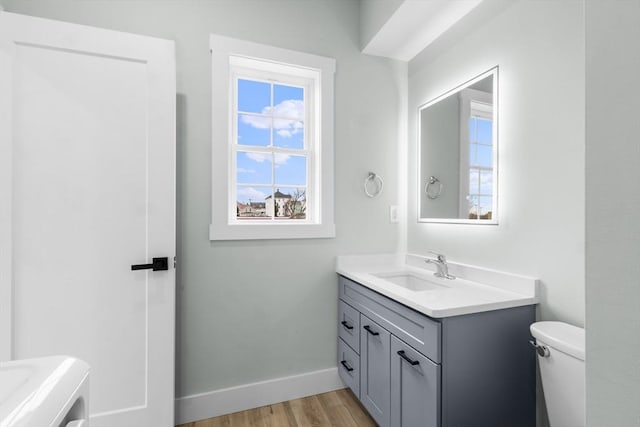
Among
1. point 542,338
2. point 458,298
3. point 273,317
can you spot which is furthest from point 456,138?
point 273,317

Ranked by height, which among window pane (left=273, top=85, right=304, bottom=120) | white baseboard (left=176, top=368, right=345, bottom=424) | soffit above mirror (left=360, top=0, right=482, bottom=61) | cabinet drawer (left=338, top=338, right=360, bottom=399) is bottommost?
white baseboard (left=176, top=368, right=345, bottom=424)

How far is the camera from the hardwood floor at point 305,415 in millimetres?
1750

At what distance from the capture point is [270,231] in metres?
1.97

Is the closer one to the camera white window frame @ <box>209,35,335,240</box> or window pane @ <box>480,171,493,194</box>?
window pane @ <box>480,171,493,194</box>

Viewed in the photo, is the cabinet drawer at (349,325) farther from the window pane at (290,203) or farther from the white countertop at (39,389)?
the white countertop at (39,389)

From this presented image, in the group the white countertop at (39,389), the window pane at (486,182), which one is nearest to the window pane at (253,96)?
the window pane at (486,182)

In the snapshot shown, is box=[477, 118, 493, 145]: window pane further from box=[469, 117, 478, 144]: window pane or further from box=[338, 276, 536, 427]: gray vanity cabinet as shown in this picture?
box=[338, 276, 536, 427]: gray vanity cabinet

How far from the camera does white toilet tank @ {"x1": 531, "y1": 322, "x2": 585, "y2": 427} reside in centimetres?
106

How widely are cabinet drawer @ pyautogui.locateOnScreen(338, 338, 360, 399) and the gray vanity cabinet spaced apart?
0.29m

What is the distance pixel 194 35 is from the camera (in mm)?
1814

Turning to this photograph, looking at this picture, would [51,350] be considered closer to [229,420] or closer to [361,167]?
[229,420]

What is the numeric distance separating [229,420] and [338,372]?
2.49 ft

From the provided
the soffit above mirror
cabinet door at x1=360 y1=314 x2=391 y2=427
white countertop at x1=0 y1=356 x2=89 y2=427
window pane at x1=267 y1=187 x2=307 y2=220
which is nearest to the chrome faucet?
cabinet door at x1=360 y1=314 x2=391 y2=427

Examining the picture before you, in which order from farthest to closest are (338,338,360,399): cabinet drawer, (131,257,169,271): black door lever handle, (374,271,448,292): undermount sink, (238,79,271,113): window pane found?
(238,79,271,113): window pane
(374,271,448,292): undermount sink
(338,338,360,399): cabinet drawer
(131,257,169,271): black door lever handle
